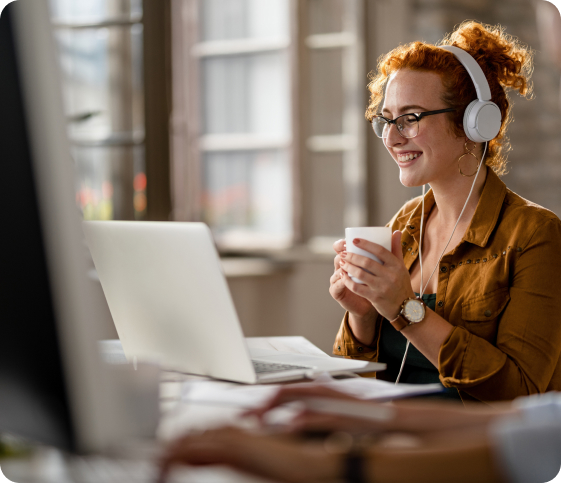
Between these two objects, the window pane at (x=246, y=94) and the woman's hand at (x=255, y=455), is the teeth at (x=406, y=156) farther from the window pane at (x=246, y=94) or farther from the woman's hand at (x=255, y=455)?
the window pane at (x=246, y=94)

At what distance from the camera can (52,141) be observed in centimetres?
48

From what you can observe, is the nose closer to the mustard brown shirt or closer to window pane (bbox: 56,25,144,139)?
the mustard brown shirt

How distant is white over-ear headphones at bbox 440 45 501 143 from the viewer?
1342 millimetres

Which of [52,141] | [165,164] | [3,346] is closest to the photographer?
[52,141]

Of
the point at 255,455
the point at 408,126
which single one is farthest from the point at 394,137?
the point at 255,455

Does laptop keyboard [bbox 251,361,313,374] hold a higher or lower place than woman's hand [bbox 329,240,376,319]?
lower

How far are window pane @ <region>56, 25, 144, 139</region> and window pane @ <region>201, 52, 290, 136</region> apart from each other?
38 centimetres

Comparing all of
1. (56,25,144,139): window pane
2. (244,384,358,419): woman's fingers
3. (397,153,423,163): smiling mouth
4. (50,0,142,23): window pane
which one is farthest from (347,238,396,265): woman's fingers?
(50,0,142,23): window pane

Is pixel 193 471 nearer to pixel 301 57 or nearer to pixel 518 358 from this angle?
pixel 518 358

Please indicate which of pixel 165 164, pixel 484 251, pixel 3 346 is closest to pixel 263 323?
pixel 165 164

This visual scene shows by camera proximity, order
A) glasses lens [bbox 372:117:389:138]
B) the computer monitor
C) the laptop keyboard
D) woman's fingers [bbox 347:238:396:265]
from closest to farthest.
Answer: the computer monitor → the laptop keyboard → woman's fingers [bbox 347:238:396:265] → glasses lens [bbox 372:117:389:138]

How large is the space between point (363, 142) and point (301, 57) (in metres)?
0.53

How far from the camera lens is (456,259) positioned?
1.37m

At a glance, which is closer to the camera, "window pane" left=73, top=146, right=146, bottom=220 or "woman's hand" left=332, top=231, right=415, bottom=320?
"woman's hand" left=332, top=231, right=415, bottom=320
